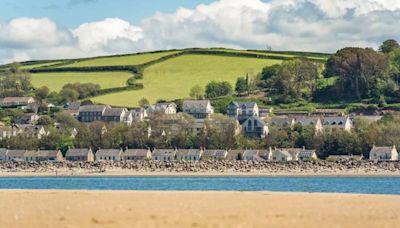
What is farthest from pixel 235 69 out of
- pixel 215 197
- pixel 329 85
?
pixel 215 197

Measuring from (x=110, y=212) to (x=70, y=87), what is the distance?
477 ft

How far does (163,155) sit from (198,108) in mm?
37086

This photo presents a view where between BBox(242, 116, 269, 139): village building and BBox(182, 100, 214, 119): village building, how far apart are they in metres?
13.8

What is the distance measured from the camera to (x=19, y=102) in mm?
174750

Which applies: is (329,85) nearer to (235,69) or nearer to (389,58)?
(389,58)

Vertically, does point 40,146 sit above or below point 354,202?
below

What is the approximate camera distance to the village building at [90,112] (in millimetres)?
154875

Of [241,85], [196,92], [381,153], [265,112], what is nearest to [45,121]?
[196,92]

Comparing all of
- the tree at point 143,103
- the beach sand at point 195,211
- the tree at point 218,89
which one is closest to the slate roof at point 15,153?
the tree at point 143,103

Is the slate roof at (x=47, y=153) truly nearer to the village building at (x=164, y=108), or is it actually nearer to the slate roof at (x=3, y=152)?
the slate roof at (x=3, y=152)

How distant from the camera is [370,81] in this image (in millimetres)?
154125

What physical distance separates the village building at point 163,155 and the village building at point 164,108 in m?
25.3

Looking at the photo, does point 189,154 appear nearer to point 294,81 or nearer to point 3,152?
point 3,152

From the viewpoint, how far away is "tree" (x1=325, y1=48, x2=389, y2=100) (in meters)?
154
